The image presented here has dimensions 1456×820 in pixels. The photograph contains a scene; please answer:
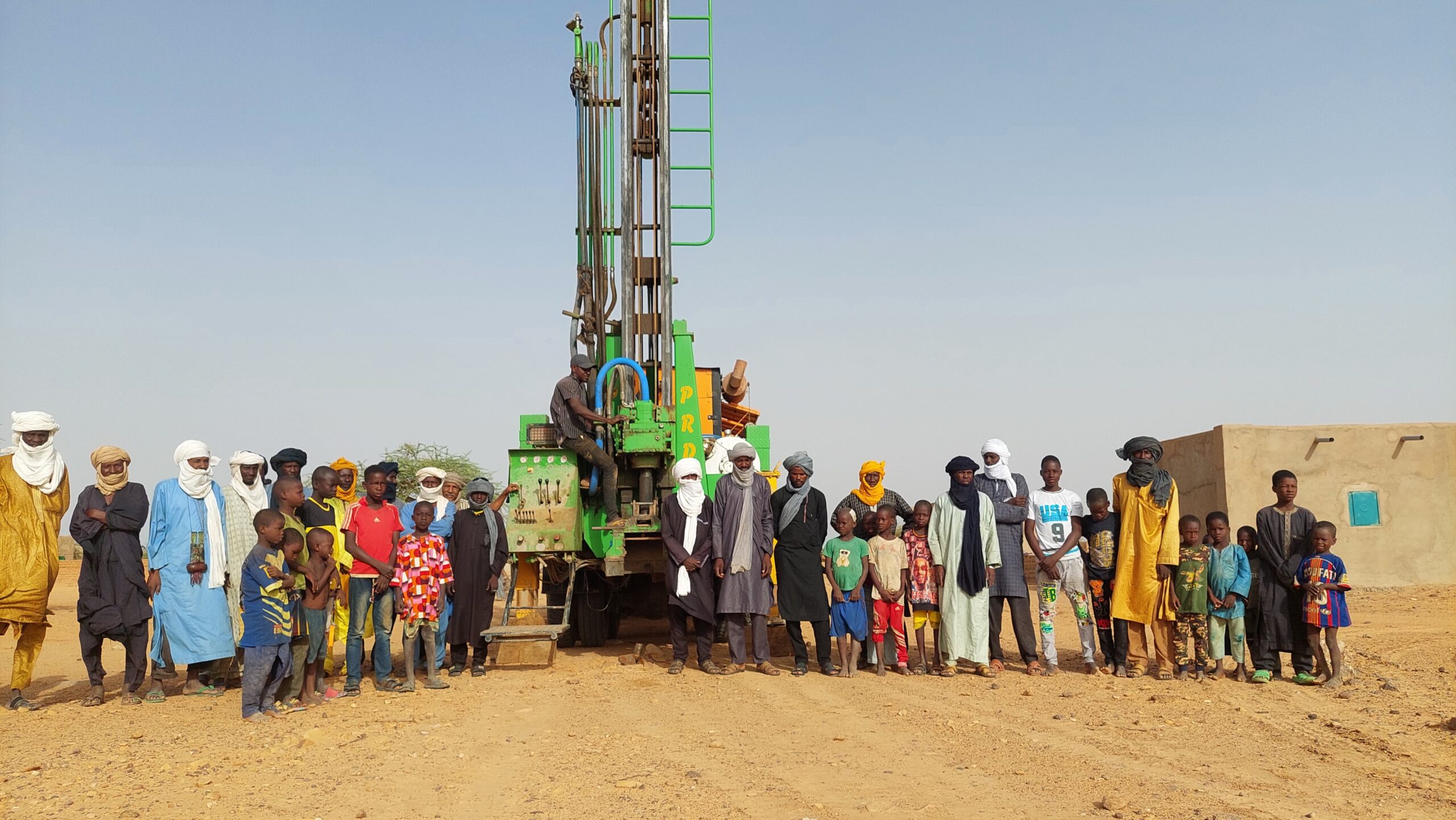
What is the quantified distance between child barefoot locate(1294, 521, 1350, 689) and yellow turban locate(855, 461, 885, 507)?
3.23 metres

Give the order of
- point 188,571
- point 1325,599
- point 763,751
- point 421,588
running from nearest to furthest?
point 763,751 → point 188,571 → point 421,588 → point 1325,599

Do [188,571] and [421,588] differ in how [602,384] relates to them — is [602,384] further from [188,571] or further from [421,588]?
[188,571]

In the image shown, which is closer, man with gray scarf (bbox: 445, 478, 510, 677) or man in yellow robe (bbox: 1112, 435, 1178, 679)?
man in yellow robe (bbox: 1112, 435, 1178, 679)

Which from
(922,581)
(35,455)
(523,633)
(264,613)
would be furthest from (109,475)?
(922,581)

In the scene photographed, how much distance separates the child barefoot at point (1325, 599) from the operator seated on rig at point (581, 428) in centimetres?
545

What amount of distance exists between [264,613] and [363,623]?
1.12m

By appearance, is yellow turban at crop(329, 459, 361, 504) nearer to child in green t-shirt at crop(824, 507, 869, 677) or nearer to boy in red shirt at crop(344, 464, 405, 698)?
boy in red shirt at crop(344, 464, 405, 698)

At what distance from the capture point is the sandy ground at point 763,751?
487 centimetres

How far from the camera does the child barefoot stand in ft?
26.7

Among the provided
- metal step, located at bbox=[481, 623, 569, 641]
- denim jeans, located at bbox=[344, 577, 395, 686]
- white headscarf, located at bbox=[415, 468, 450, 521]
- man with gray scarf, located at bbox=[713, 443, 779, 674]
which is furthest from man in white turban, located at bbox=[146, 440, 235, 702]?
man with gray scarf, located at bbox=[713, 443, 779, 674]

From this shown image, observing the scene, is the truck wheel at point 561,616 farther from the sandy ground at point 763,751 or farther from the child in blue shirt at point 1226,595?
the child in blue shirt at point 1226,595

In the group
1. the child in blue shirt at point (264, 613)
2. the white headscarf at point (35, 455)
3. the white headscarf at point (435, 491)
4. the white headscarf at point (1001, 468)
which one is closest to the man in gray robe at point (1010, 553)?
the white headscarf at point (1001, 468)

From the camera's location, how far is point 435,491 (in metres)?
9.20

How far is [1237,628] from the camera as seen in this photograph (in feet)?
27.8
